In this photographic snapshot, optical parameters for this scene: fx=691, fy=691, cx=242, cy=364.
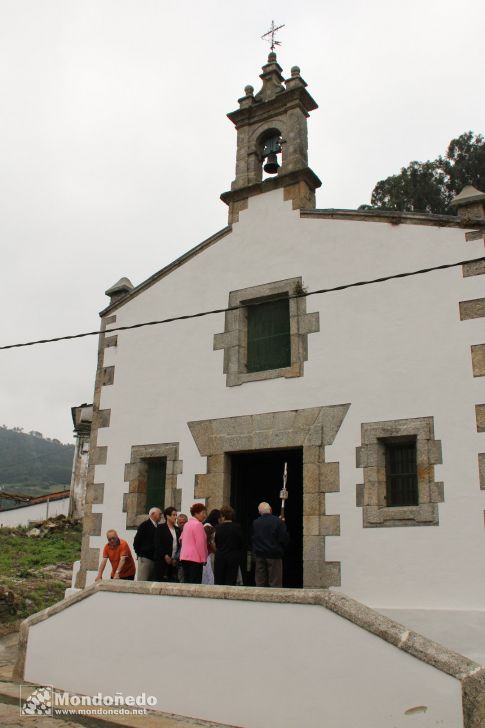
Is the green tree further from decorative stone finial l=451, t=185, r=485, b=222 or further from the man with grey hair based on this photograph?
the man with grey hair

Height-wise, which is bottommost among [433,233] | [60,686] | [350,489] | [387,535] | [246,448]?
[60,686]

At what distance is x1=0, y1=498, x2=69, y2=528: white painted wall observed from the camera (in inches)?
935

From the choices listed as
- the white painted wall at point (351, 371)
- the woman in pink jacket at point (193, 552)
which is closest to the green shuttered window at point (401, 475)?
the white painted wall at point (351, 371)

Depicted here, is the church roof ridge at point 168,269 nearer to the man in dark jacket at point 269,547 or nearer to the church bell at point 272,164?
the church bell at point 272,164

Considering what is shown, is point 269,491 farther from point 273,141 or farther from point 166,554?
point 273,141

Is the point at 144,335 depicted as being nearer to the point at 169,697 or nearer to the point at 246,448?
the point at 246,448

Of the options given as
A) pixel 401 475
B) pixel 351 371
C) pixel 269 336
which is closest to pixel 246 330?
pixel 269 336

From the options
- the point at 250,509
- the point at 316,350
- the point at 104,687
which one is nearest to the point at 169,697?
the point at 104,687

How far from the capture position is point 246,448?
8820 millimetres

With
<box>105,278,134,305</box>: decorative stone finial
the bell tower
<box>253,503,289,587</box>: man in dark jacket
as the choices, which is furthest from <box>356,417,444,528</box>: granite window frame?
<box>105,278,134,305</box>: decorative stone finial

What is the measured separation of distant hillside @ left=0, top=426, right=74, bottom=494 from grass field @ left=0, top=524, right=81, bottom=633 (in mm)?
52605

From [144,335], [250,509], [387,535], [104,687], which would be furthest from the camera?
[144,335]

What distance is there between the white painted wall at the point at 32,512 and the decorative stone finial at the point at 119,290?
14668mm

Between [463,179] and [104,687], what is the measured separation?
19.4 m
